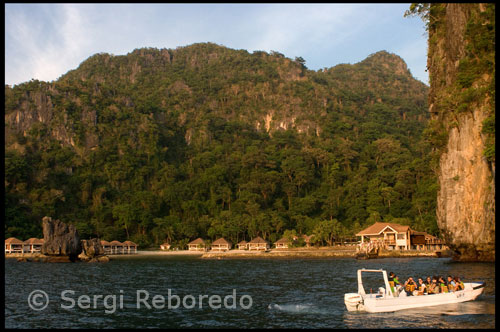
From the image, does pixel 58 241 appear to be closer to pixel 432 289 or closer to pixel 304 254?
pixel 304 254

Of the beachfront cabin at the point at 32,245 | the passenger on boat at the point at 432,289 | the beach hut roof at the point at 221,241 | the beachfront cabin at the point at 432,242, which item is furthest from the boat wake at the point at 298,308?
the beachfront cabin at the point at 32,245

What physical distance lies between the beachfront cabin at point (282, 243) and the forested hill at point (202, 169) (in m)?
6.76

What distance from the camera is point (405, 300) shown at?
82.2 ft

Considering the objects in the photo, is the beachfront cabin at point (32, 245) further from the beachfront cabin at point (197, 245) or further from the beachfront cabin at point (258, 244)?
the beachfront cabin at point (258, 244)

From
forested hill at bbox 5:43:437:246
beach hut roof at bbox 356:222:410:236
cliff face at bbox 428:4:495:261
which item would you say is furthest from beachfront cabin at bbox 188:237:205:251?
cliff face at bbox 428:4:495:261

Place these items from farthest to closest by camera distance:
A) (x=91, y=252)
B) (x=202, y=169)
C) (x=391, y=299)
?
(x=202, y=169) < (x=91, y=252) < (x=391, y=299)

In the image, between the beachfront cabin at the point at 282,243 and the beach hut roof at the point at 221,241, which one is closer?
the beachfront cabin at the point at 282,243

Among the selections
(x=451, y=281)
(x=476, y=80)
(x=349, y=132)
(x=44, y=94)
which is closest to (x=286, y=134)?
(x=349, y=132)

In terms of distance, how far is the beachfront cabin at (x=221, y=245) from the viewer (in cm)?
11044

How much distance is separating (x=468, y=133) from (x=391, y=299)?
33.5 m

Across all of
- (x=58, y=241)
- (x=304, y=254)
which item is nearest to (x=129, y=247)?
(x=58, y=241)

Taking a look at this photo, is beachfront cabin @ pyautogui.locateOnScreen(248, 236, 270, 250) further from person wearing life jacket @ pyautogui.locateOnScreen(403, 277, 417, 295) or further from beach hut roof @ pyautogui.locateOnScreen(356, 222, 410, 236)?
person wearing life jacket @ pyautogui.locateOnScreen(403, 277, 417, 295)

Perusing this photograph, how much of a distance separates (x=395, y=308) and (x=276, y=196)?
398ft

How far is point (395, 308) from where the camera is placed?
24.8 meters
